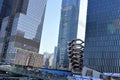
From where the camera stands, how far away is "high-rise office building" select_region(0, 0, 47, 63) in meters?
180

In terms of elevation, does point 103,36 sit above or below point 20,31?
below

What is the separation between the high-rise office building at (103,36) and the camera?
115312 mm

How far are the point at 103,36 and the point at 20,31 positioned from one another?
274 ft

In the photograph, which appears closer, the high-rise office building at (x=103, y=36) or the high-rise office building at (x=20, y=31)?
the high-rise office building at (x=103, y=36)

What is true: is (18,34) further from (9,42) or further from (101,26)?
(101,26)

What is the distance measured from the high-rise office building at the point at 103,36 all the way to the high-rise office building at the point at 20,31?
71039mm

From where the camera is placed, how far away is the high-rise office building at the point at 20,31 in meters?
180

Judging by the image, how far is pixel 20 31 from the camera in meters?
182

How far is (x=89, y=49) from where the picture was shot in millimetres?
124625

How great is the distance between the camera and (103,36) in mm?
121438

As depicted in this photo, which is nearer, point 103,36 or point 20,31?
point 103,36

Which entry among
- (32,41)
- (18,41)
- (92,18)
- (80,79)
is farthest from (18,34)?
(80,79)

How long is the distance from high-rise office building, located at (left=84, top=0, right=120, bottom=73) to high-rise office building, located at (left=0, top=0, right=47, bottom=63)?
233 feet

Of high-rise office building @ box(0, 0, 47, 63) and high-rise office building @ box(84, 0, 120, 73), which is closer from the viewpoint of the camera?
high-rise office building @ box(84, 0, 120, 73)
